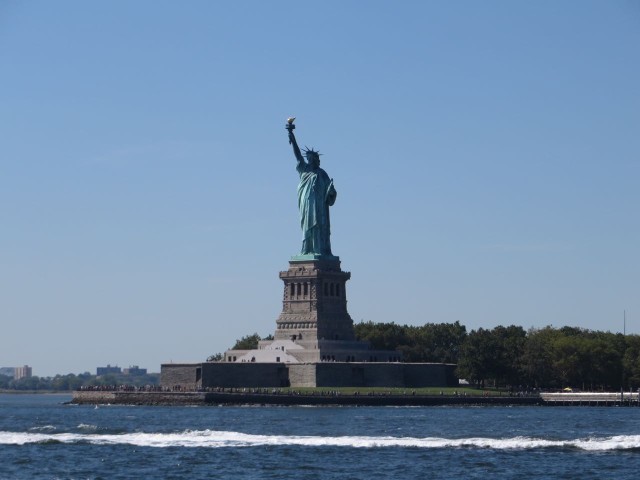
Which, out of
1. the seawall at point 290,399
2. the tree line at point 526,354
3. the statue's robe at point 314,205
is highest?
the statue's robe at point 314,205

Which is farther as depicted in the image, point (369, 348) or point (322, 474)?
point (369, 348)

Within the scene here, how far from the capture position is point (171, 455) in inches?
→ 3105

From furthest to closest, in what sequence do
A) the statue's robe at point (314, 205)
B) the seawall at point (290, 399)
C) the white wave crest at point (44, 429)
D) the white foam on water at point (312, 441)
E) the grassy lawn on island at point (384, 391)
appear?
the statue's robe at point (314, 205) → the grassy lawn on island at point (384, 391) → the seawall at point (290, 399) → the white wave crest at point (44, 429) → the white foam on water at point (312, 441)

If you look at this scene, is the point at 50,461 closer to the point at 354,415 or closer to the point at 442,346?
the point at 354,415

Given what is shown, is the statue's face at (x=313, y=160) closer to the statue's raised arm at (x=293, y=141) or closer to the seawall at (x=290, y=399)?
the statue's raised arm at (x=293, y=141)

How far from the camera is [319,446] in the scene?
83562 millimetres

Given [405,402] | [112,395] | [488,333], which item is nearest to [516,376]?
[488,333]

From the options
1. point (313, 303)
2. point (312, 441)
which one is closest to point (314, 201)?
point (313, 303)

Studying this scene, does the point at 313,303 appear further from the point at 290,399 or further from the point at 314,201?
the point at 290,399

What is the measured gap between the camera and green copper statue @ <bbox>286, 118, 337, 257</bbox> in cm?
15375

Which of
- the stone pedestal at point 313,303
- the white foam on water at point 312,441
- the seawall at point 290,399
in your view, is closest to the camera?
the white foam on water at point 312,441

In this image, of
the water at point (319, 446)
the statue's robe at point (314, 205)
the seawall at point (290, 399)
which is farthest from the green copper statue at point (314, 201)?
the water at point (319, 446)

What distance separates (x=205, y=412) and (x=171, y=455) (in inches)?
→ 1642

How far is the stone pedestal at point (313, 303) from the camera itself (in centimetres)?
14975
